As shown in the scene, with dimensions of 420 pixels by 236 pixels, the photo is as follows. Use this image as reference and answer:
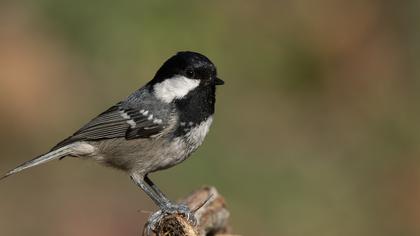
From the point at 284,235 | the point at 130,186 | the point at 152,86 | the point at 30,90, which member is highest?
the point at 152,86

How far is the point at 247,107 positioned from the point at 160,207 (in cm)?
575

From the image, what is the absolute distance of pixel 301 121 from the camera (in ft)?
37.7

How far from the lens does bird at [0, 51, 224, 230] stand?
19.0 feet

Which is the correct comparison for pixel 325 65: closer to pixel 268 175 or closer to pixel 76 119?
pixel 268 175

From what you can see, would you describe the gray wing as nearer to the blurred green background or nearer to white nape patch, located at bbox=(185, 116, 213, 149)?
white nape patch, located at bbox=(185, 116, 213, 149)

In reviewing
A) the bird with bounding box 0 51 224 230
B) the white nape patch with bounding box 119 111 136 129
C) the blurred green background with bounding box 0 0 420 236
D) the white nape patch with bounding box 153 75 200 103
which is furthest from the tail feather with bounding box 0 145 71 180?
the blurred green background with bounding box 0 0 420 236

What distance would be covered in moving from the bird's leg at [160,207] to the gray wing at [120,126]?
35 cm

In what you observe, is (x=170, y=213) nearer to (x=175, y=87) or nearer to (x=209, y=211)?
(x=209, y=211)

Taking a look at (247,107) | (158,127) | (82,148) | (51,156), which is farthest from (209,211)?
(247,107)

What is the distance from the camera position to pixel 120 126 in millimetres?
6066

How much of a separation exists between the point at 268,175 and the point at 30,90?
11.6ft

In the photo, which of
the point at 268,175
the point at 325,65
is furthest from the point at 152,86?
the point at 325,65

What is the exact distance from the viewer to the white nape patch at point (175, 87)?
580 cm

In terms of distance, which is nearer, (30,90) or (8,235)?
(8,235)
